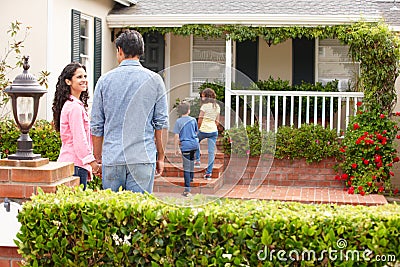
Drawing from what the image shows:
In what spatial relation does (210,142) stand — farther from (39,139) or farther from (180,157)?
(39,139)

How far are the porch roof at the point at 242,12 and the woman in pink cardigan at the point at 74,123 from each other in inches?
256

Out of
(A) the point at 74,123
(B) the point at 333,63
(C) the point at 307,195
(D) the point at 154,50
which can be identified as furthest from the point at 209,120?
(B) the point at 333,63

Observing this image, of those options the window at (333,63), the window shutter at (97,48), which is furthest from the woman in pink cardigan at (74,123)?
the window at (333,63)

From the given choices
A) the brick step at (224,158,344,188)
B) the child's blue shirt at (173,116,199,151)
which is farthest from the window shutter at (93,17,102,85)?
the child's blue shirt at (173,116,199,151)

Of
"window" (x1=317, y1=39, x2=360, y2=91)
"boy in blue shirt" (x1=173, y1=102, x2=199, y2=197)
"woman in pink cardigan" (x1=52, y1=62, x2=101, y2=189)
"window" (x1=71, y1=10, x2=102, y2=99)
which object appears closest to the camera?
"woman in pink cardigan" (x1=52, y1=62, x2=101, y2=189)

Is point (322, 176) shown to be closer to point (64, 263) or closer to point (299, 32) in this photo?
point (299, 32)

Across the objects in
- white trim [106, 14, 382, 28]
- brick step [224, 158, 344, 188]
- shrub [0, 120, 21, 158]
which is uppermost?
white trim [106, 14, 382, 28]

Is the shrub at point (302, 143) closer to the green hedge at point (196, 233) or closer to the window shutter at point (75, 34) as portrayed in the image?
the window shutter at point (75, 34)

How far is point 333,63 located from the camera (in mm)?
13930

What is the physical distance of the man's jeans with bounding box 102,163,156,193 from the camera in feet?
15.4

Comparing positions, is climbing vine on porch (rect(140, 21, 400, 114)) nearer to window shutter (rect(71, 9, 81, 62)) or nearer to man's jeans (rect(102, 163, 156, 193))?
window shutter (rect(71, 9, 81, 62))

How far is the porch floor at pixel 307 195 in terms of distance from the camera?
31.5 ft

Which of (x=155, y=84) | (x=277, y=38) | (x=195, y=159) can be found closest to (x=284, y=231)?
(x=155, y=84)

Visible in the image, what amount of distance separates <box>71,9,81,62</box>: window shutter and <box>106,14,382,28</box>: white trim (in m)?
1.59
